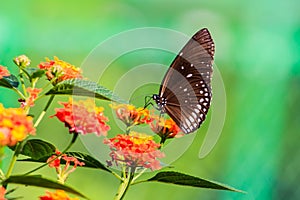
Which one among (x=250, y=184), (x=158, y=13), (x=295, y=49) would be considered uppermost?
(x=295, y=49)

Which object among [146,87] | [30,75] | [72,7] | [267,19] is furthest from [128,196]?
[30,75]

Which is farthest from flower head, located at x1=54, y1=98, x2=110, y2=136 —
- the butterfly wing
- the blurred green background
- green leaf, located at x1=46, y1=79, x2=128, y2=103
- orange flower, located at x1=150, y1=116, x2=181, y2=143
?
the blurred green background

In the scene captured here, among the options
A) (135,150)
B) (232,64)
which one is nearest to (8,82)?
(135,150)

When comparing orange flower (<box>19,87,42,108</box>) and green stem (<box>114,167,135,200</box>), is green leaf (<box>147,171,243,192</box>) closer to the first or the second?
green stem (<box>114,167,135,200</box>)

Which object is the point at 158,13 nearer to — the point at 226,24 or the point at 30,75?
the point at 226,24

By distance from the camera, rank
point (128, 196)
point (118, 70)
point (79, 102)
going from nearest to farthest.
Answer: point (79, 102) < point (118, 70) < point (128, 196)

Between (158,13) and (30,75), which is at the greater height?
(158,13)

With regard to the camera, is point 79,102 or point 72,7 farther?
point 72,7
